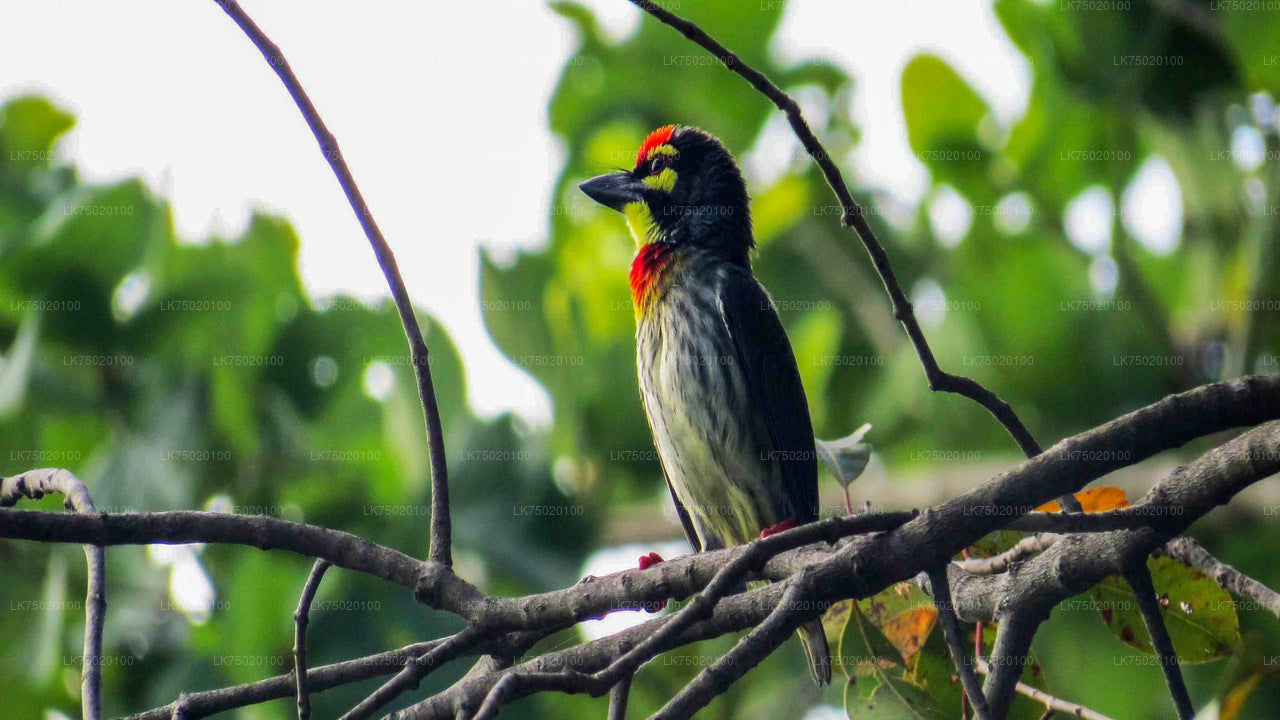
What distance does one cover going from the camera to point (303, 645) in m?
1.92

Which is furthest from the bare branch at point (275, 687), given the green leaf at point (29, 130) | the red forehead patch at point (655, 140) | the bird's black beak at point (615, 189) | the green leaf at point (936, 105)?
the green leaf at point (29, 130)

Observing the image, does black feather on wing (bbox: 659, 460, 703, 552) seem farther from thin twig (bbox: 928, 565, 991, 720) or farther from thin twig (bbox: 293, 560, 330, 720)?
thin twig (bbox: 928, 565, 991, 720)

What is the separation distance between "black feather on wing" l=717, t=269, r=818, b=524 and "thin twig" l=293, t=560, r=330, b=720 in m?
2.24

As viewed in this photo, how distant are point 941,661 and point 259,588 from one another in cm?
250

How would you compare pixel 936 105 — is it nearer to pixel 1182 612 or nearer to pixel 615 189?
pixel 615 189

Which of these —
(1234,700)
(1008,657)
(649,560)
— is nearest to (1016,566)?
(1008,657)

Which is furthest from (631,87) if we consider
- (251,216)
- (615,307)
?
(251,216)

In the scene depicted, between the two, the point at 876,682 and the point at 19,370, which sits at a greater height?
the point at 19,370

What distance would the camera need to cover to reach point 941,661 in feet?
7.68

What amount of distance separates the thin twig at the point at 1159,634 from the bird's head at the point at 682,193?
2869 millimetres

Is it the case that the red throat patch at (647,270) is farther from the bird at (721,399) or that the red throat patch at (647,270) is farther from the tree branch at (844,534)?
the tree branch at (844,534)

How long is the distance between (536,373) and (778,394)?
1074mm

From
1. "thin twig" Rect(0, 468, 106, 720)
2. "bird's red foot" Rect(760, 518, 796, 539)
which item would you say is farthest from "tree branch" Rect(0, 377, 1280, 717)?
"bird's red foot" Rect(760, 518, 796, 539)

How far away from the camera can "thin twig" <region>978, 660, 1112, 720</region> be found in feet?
6.73
